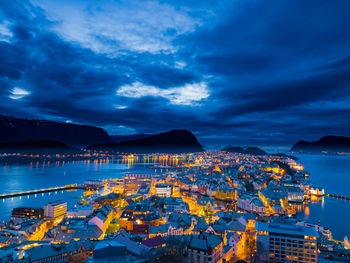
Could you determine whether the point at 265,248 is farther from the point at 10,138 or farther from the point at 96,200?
the point at 10,138

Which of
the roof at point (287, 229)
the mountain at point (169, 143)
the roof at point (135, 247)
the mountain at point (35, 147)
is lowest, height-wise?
the roof at point (135, 247)

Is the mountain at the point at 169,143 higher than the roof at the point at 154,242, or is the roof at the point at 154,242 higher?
the mountain at the point at 169,143

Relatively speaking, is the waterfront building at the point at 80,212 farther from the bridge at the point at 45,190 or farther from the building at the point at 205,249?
the bridge at the point at 45,190

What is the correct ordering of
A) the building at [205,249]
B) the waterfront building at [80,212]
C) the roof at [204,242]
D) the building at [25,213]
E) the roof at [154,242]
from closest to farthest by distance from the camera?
the building at [205,249] < the roof at [204,242] < the roof at [154,242] < the building at [25,213] < the waterfront building at [80,212]

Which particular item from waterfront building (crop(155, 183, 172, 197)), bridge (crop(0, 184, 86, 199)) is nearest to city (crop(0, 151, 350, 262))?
waterfront building (crop(155, 183, 172, 197))

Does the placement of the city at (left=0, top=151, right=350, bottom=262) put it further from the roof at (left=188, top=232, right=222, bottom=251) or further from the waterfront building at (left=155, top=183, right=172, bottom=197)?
the waterfront building at (left=155, top=183, right=172, bottom=197)

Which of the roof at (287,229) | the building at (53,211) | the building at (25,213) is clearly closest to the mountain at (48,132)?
the building at (25,213)
